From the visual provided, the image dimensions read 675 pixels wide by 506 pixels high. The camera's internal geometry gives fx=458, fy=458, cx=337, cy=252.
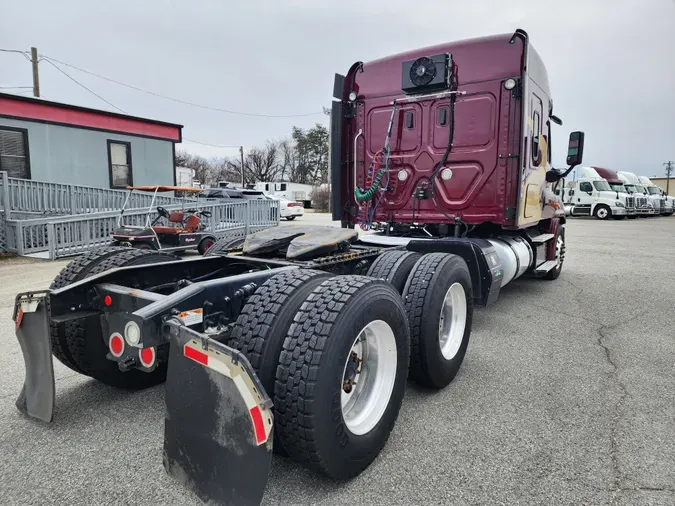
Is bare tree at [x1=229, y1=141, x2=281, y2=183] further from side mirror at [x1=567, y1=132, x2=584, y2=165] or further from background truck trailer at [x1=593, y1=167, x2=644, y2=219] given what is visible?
side mirror at [x1=567, y1=132, x2=584, y2=165]

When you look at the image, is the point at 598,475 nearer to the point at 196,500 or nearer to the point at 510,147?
the point at 196,500

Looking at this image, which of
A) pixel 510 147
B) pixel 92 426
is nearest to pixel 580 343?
pixel 510 147

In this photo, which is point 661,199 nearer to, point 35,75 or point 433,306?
point 433,306

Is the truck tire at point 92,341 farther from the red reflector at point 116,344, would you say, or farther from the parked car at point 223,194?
the parked car at point 223,194

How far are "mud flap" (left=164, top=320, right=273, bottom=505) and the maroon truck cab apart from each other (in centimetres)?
398

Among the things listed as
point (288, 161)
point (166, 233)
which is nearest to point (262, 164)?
point (288, 161)

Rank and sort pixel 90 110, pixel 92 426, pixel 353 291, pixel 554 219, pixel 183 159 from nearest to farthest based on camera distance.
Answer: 1. pixel 353 291
2. pixel 92 426
3. pixel 554 219
4. pixel 90 110
5. pixel 183 159

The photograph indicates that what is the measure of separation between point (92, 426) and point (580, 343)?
4.17 meters

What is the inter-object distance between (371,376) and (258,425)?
3.17 ft

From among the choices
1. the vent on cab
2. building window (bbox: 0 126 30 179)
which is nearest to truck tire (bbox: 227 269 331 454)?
the vent on cab

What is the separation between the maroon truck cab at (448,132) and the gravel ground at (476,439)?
1.68 meters

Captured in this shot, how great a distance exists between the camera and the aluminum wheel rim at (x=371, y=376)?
7.99 ft

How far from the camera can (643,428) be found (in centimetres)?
278

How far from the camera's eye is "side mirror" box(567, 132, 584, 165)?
5930 mm
